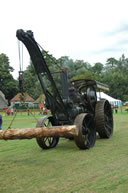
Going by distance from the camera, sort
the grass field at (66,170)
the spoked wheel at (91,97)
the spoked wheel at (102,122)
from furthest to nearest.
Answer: the spoked wheel at (91,97) → the spoked wheel at (102,122) → the grass field at (66,170)

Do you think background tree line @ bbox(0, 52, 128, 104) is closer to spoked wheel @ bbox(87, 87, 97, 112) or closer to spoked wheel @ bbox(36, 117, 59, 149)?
spoked wheel @ bbox(87, 87, 97, 112)

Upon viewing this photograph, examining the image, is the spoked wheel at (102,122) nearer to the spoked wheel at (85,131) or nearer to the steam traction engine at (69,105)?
the steam traction engine at (69,105)

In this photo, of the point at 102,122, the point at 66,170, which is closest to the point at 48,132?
the point at 66,170

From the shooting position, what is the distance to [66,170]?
5469 mm

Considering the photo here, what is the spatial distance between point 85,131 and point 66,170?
2.71 metres

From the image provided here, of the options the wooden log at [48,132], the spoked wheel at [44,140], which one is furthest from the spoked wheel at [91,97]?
the wooden log at [48,132]

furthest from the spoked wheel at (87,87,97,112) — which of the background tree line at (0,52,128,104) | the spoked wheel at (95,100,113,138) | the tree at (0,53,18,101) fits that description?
the tree at (0,53,18,101)

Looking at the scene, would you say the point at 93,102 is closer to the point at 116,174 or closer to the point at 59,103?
the point at 59,103

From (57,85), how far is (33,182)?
443 cm

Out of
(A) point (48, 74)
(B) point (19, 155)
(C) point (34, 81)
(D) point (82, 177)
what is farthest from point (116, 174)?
(C) point (34, 81)

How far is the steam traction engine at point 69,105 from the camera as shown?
748 cm

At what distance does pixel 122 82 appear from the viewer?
78.5m

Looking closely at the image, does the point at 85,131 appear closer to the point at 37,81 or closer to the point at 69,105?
the point at 69,105

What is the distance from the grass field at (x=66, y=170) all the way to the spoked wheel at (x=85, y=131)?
0.78 ft
